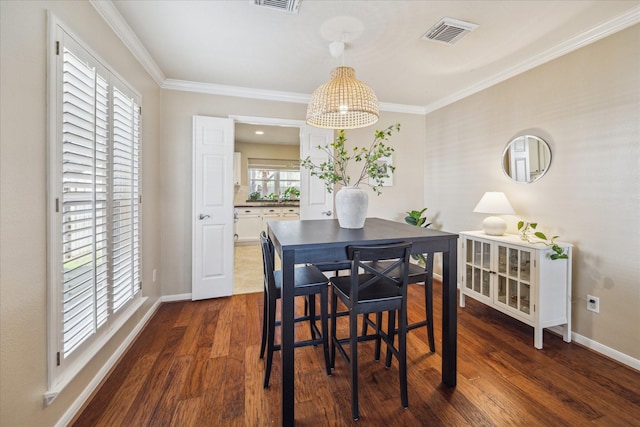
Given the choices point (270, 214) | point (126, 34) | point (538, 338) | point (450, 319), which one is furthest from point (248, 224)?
point (538, 338)

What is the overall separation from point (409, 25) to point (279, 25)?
3.22ft

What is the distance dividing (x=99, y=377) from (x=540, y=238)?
342cm

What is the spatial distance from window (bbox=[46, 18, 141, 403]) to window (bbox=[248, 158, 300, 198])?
4842 mm

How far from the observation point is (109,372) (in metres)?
1.85

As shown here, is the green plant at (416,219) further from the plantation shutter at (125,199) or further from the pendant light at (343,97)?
the plantation shutter at (125,199)

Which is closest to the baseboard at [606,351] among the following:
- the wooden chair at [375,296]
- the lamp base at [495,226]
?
the lamp base at [495,226]

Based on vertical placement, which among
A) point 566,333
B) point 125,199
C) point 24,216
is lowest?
point 566,333

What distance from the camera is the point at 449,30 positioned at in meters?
2.11

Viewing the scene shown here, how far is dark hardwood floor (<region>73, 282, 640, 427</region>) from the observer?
1.49m

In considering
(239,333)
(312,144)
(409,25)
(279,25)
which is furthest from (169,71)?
(239,333)

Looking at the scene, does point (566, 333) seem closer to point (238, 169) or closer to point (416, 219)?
point (416, 219)

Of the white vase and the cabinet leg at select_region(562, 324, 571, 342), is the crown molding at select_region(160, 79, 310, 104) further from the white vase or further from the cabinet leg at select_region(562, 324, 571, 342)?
the cabinet leg at select_region(562, 324, 571, 342)

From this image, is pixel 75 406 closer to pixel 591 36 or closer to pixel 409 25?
pixel 409 25

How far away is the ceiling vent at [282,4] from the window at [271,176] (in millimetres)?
5258
